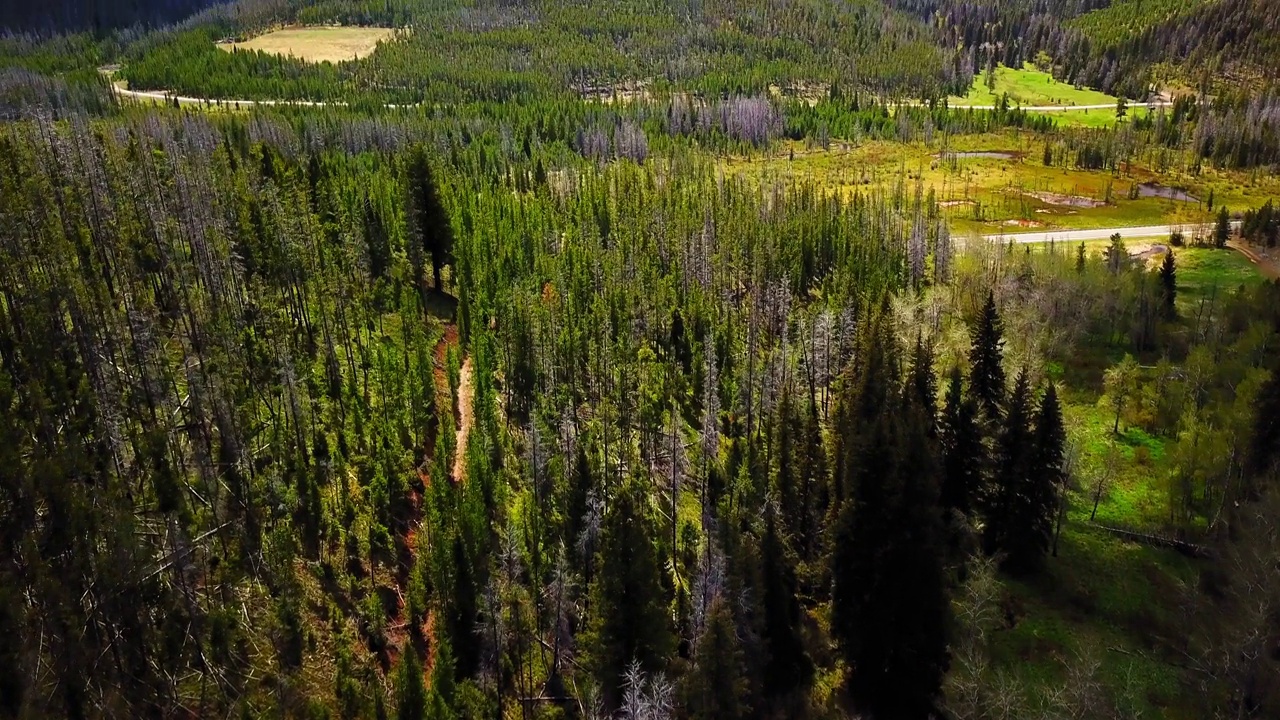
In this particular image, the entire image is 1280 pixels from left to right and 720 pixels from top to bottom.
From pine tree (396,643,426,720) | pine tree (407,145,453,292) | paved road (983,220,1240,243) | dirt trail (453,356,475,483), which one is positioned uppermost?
pine tree (407,145,453,292)

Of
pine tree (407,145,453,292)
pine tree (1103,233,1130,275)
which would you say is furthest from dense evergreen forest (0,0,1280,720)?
pine tree (1103,233,1130,275)

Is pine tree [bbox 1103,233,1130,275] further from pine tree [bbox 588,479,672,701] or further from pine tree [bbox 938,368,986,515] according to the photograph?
pine tree [bbox 588,479,672,701]

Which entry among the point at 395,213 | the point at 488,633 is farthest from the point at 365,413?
the point at 395,213

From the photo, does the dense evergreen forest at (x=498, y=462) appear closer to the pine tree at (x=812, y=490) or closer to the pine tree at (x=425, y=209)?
the pine tree at (x=812, y=490)

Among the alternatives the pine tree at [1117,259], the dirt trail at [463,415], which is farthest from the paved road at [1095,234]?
the dirt trail at [463,415]

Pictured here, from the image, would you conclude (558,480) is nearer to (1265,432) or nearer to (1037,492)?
(1037,492)
